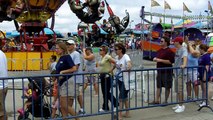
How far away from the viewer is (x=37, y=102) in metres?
7.11

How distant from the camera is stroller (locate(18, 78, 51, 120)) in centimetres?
680

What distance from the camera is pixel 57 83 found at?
6.77 meters

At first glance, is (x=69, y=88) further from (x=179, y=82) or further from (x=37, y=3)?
(x=37, y=3)

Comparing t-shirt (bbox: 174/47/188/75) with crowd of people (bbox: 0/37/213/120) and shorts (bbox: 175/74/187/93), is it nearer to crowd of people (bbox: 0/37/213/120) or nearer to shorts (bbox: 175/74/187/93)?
crowd of people (bbox: 0/37/213/120)

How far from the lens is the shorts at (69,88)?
22.5 ft

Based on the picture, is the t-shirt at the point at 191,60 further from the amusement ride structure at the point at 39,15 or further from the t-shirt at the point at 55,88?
the amusement ride structure at the point at 39,15

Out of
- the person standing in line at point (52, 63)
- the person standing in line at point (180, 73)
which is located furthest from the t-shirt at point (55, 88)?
the person standing in line at point (52, 63)

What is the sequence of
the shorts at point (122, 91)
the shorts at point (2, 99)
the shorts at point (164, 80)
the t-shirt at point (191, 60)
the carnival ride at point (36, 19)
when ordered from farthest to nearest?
the carnival ride at point (36, 19)
the t-shirt at point (191, 60)
the shorts at point (164, 80)
the shorts at point (122, 91)
the shorts at point (2, 99)

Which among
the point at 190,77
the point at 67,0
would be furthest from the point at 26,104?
the point at 67,0

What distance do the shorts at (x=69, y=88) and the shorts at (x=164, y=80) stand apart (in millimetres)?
2418

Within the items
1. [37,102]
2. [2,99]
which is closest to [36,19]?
[37,102]

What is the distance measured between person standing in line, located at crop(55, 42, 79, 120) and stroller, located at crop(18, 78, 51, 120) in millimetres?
367

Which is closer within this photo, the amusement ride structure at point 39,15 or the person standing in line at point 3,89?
the person standing in line at point 3,89

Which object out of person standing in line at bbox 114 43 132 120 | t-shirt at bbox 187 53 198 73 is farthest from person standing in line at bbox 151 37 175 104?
person standing in line at bbox 114 43 132 120
